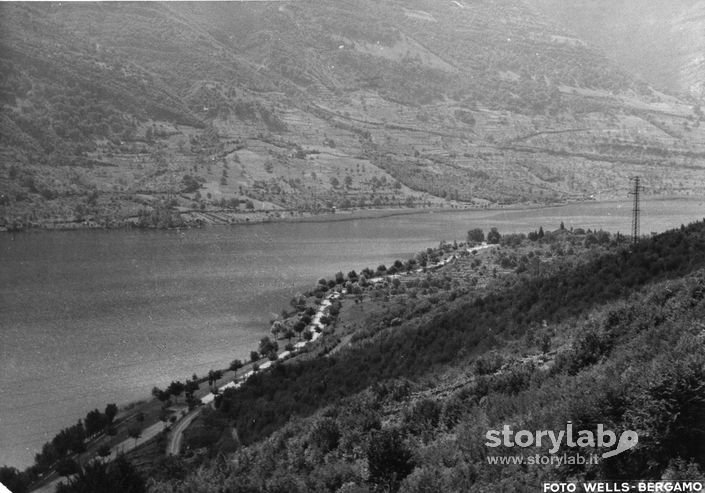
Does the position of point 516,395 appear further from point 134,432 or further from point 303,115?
point 303,115

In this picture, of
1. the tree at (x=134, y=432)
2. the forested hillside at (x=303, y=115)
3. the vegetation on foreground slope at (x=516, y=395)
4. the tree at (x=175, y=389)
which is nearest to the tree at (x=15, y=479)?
the tree at (x=134, y=432)

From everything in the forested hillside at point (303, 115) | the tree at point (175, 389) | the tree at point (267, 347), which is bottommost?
the tree at point (175, 389)

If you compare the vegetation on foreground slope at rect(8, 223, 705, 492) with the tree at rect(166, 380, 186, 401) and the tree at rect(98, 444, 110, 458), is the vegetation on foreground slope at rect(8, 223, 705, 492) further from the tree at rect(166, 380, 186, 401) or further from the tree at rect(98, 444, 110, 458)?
the tree at rect(98, 444, 110, 458)

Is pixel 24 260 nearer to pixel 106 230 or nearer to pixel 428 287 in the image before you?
pixel 106 230

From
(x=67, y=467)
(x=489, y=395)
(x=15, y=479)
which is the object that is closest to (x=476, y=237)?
(x=67, y=467)

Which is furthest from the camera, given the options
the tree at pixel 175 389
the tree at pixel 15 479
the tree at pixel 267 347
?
the tree at pixel 267 347

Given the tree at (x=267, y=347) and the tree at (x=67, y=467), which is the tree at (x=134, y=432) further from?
the tree at (x=267, y=347)

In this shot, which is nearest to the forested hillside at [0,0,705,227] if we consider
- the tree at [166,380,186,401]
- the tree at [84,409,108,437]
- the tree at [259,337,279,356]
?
the tree at [259,337,279,356]
